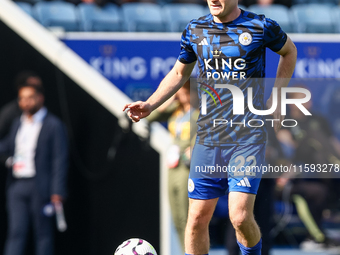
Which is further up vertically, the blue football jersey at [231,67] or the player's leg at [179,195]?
the blue football jersey at [231,67]

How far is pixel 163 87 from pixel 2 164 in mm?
3077

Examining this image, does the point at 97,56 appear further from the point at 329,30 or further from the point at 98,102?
the point at 329,30

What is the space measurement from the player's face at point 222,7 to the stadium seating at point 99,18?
13.4 ft

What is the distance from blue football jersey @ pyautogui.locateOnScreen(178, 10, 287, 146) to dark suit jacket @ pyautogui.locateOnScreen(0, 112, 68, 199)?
8.89 ft

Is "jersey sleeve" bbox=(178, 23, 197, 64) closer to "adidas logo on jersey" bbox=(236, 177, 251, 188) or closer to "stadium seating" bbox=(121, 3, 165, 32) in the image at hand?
"adidas logo on jersey" bbox=(236, 177, 251, 188)

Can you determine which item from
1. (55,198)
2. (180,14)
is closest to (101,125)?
(55,198)

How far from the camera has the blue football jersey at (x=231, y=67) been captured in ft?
11.5

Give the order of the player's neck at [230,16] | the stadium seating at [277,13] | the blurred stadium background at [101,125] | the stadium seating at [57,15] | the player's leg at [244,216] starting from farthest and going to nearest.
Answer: the stadium seating at [277,13] → the stadium seating at [57,15] → the blurred stadium background at [101,125] → the player's neck at [230,16] → the player's leg at [244,216]

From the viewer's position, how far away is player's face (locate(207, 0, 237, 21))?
3.46 metres

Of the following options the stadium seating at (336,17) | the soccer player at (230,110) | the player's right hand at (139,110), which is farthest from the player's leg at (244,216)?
the stadium seating at (336,17)

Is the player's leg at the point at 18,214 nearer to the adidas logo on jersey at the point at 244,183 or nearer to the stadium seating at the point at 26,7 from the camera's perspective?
the stadium seating at the point at 26,7

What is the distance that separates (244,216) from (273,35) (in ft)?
3.77

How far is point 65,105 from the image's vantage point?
6.27m

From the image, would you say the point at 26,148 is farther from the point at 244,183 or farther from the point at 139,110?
the point at 244,183
